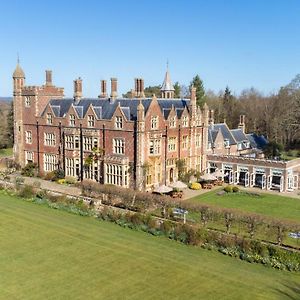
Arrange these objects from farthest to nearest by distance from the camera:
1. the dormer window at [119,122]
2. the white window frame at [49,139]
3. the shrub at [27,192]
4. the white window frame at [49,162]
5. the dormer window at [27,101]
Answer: the dormer window at [27,101]
the white window frame at [49,162]
the white window frame at [49,139]
the dormer window at [119,122]
the shrub at [27,192]

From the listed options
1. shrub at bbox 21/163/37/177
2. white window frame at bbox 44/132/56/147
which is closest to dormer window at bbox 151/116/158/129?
white window frame at bbox 44/132/56/147

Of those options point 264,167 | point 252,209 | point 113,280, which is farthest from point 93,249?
point 264,167

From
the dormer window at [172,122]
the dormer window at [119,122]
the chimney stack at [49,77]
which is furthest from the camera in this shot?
the chimney stack at [49,77]

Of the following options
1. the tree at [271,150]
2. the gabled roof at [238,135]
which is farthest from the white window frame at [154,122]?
the tree at [271,150]

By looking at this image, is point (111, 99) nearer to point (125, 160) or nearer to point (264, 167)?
point (125, 160)

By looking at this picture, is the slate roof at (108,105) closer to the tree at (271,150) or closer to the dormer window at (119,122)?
the dormer window at (119,122)

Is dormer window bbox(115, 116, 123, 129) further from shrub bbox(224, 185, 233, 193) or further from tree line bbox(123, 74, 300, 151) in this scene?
tree line bbox(123, 74, 300, 151)

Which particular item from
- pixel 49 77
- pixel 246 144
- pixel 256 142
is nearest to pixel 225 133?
pixel 246 144

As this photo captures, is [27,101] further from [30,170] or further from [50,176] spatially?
[50,176]
